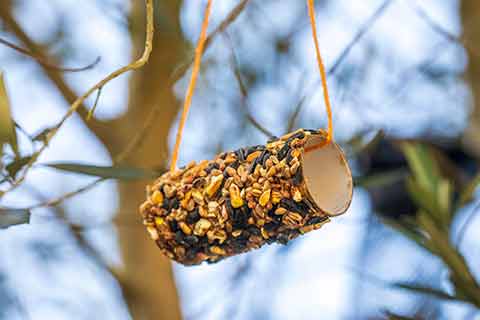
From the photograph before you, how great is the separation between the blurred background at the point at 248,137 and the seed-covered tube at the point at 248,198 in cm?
35

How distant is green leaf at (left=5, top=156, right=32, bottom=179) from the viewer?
780 mm

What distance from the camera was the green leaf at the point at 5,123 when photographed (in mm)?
738

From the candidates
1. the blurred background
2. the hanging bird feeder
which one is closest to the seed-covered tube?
the hanging bird feeder

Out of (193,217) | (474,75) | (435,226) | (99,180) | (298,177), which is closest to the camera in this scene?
(298,177)

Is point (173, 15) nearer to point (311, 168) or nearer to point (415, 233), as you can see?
point (415, 233)

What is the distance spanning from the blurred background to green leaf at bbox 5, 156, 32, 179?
397 mm

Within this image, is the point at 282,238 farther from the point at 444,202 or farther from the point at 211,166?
the point at 444,202

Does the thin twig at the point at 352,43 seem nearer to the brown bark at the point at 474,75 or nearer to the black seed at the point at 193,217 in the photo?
the black seed at the point at 193,217

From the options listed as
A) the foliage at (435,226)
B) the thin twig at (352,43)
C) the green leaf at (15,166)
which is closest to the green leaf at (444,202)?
the foliage at (435,226)

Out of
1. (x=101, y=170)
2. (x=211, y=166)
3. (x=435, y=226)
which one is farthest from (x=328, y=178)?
(x=435, y=226)

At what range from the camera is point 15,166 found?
0.78m

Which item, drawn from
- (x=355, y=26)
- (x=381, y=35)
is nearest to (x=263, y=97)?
(x=355, y=26)

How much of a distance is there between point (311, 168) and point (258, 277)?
4.17ft

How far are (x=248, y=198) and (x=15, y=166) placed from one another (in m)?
0.26
